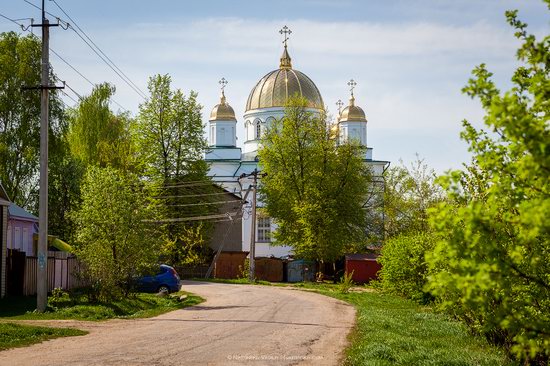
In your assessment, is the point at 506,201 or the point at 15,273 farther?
the point at 15,273

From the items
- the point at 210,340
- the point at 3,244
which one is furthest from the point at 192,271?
the point at 210,340

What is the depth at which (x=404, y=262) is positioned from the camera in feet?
94.3

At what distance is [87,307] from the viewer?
2266 centimetres

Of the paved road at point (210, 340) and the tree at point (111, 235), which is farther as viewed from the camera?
the tree at point (111, 235)

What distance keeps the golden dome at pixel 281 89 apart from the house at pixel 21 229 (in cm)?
4135

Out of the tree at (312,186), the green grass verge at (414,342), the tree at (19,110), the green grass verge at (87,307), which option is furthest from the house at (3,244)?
the tree at (312,186)

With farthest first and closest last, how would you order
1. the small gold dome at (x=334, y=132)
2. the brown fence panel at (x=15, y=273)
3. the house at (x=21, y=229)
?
the small gold dome at (x=334, y=132), the house at (x=21, y=229), the brown fence panel at (x=15, y=273)

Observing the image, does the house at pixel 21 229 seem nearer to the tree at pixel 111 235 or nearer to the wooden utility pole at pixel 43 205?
the tree at pixel 111 235

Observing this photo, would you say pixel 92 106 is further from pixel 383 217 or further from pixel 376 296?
pixel 376 296

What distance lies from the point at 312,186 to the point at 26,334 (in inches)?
1363

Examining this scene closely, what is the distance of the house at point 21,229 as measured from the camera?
35.7 m

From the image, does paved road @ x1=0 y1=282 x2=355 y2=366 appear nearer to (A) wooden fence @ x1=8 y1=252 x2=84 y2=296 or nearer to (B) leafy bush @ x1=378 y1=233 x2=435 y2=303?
(B) leafy bush @ x1=378 y1=233 x2=435 y2=303

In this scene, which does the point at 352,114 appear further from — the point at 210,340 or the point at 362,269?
the point at 210,340

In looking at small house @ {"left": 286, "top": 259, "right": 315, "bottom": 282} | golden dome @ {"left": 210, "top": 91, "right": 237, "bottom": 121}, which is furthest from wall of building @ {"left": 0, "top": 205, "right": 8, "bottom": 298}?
golden dome @ {"left": 210, "top": 91, "right": 237, "bottom": 121}
